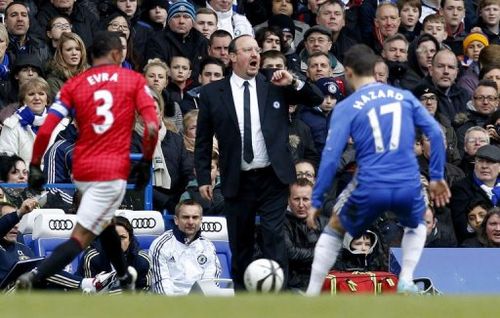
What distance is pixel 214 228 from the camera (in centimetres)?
1858

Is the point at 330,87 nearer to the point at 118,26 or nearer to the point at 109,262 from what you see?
the point at 118,26

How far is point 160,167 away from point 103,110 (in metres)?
4.40

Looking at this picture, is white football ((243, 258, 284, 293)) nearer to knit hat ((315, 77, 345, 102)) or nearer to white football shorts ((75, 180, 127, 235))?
white football shorts ((75, 180, 127, 235))

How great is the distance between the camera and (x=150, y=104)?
14633 millimetres

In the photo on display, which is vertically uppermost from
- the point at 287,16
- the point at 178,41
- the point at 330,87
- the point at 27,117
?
the point at 287,16

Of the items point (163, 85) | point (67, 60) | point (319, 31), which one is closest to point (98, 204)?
point (67, 60)

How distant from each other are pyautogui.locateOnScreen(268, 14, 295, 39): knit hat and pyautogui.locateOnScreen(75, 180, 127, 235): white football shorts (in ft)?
27.6

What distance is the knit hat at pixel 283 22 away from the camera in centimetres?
2289

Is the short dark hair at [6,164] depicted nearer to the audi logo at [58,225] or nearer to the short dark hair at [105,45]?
the audi logo at [58,225]

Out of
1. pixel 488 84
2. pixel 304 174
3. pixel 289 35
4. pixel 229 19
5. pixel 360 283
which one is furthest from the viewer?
pixel 229 19

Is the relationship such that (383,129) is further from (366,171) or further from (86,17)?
(86,17)

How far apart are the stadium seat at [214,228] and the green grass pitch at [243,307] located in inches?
224

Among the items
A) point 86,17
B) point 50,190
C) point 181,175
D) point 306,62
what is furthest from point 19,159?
point 306,62

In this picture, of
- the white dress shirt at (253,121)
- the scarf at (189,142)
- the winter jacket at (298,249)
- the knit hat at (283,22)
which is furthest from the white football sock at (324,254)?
the knit hat at (283,22)
